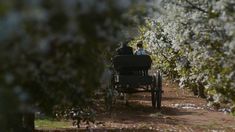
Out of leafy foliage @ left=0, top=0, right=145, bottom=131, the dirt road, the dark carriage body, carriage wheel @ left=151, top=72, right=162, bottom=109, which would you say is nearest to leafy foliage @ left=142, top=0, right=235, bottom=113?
leafy foliage @ left=0, top=0, right=145, bottom=131

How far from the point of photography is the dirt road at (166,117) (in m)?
13.5

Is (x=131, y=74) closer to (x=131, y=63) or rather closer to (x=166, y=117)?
(x=131, y=63)

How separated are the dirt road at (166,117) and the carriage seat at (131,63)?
1.07 m

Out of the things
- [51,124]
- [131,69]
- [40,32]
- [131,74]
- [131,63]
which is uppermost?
[131,63]

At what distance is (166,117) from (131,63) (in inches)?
75.7

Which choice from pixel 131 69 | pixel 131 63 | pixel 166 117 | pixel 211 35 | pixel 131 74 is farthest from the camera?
pixel 131 74

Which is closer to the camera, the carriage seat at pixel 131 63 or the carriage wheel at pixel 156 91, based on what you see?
the carriage seat at pixel 131 63

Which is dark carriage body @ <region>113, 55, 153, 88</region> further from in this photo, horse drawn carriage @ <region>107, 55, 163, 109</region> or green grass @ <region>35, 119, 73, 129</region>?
green grass @ <region>35, 119, 73, 129</region>

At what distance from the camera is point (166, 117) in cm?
1545

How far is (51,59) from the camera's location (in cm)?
490

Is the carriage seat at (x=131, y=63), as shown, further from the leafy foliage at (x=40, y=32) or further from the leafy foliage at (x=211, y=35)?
the leafy foliage at (x=40, y=32)

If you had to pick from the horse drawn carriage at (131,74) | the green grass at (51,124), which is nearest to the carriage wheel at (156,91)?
the horse drawn carriage at (131,74)

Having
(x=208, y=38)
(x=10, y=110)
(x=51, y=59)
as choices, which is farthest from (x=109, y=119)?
(x=10, y=110)

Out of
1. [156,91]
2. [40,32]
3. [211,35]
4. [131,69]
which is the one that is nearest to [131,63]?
[131,69]
